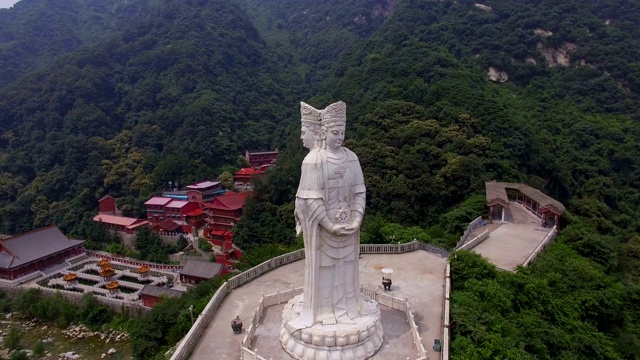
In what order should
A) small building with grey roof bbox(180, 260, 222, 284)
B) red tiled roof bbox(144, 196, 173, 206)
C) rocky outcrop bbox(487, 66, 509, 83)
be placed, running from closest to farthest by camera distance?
small building with grey roof bbox(180, 260, 222, 284), red tiled roof bbox(144, 196, 173, 206), rocky outcrop bbox(487, 66, 509, 83)

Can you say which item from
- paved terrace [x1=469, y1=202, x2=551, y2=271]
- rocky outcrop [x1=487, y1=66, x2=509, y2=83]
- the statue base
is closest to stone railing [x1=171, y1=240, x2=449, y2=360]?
the statue base

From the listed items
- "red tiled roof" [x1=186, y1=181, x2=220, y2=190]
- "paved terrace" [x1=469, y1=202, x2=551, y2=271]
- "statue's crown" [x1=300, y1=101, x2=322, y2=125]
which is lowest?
"red tiled roof" [x1=186, y1=181, x2=220, y2=190]

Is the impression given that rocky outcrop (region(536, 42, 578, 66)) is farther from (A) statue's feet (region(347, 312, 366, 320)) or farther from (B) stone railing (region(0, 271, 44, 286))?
(B) stone railing (region(0, 271, 44, 286))

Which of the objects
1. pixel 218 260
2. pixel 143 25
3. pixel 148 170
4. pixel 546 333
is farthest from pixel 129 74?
pixel 546 333

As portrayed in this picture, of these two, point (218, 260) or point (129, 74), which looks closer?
point (218, 260)

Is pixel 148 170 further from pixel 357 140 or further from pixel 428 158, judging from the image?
pixel 428 158
